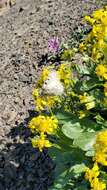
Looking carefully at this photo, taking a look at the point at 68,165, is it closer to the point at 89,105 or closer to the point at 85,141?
the point at 85,141

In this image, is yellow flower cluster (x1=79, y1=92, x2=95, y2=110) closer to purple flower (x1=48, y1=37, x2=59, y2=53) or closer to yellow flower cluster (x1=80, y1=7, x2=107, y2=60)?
yellow flower cluster (x1=80, y1=7, x2=107, y2=60)

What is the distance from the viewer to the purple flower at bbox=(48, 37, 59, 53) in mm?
7477

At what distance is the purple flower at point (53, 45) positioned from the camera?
24.5ft

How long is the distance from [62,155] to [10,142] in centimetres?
148

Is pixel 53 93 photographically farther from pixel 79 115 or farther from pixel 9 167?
pixel 9 167

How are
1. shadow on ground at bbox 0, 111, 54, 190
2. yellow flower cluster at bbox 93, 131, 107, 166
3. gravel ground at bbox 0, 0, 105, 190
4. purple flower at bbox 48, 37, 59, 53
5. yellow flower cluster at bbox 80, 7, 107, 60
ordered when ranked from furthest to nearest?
purple flower at bbox 48, 37, 59, 53 → gravel ground at bbox 0, 0, 105, 190 → shadow on ground at bbox 0, 111, 54, 190 → yellow flower cluster at bbox 80, 7, 107, 60 → yellow flower cluster at bbox 93, 131, 107, 166

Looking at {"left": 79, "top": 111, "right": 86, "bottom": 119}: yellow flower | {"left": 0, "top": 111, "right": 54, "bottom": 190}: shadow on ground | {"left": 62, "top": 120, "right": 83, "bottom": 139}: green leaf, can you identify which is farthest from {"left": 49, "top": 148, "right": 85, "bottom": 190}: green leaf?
{"left": 0, "top": 111, "right": 54, "bottom": 190}: shadow on ground

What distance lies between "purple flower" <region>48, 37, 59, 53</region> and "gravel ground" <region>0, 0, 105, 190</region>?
10 cm

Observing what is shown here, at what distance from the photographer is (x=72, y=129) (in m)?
4.97

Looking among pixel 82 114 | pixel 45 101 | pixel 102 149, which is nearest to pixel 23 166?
pixel 45 101

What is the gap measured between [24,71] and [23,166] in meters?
1.75

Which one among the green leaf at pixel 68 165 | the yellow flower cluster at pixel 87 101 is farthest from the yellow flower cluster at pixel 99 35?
the green leaf at pixel 68 165

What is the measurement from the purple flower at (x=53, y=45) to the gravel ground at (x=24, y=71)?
100 millimetres

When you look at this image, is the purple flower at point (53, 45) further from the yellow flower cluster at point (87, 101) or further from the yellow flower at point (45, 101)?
the yellow flower cluster at point (87, 101)
